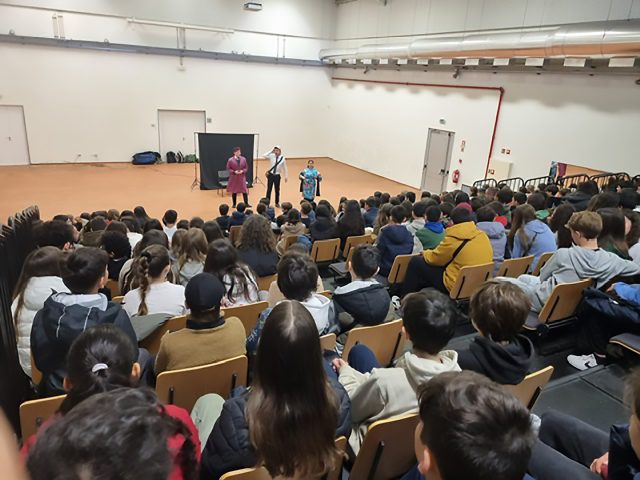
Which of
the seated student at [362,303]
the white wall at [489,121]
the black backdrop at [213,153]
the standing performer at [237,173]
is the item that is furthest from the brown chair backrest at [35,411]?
the black backdrop at [213,153]

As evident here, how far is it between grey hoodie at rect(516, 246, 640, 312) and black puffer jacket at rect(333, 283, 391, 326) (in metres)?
1.32

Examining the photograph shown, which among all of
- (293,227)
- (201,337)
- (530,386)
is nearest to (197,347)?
(201,337)

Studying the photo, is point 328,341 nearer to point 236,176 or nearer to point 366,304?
point 366,304

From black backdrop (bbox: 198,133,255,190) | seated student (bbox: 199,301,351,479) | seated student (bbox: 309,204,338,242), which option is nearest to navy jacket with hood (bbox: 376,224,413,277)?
seated student (bbox: 309,204,338,242)

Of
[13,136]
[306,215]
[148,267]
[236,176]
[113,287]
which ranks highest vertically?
[148,267]

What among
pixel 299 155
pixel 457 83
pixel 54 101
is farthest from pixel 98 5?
pixel 457 83

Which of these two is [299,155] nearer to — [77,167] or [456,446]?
[77,167]

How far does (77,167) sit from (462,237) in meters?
13.3

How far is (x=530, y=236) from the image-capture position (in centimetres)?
461

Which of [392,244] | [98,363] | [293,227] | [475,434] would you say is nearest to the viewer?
[475,434]

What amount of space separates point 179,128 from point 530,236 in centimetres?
1356

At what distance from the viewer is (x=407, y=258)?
4516 millimetres

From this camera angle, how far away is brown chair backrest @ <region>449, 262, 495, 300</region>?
3969 mm

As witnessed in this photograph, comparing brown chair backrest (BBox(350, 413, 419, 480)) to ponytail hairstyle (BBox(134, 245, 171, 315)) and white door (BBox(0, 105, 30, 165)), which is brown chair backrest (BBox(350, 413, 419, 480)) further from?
white door (BBox(0, 105, 30, 165))
